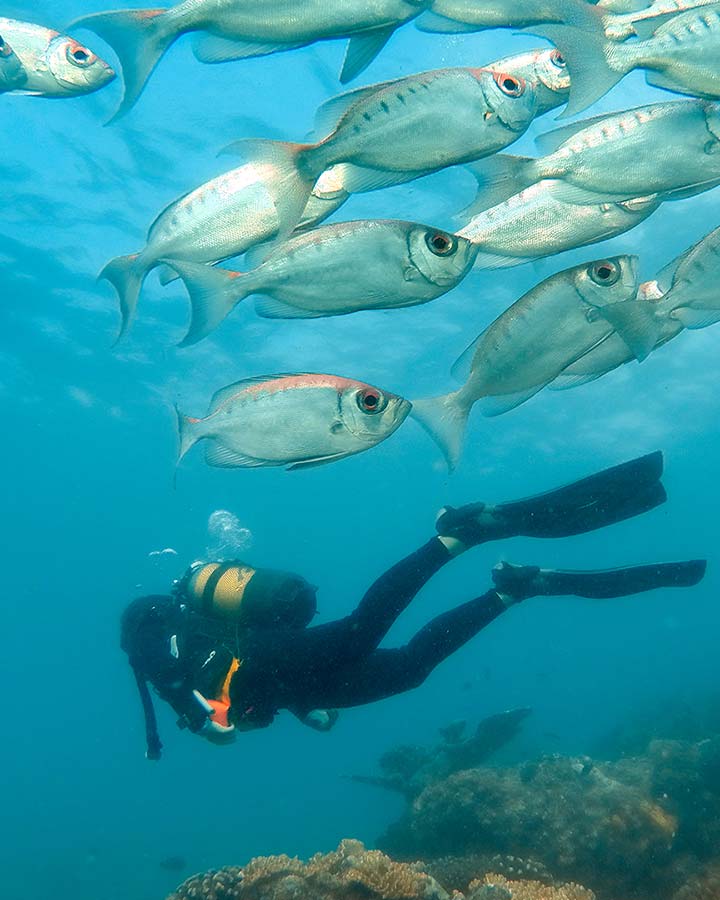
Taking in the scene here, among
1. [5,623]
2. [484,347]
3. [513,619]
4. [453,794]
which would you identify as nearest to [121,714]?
[5,623]

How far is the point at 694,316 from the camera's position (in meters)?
3.09

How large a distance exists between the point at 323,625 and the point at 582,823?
18.5ft

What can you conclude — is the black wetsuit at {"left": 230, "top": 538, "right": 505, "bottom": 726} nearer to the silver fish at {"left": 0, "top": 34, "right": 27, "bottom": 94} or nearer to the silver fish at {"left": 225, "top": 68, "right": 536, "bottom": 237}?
the silver fish at {"left": 225, "top": 68, "right": 536, "bottom": 237}

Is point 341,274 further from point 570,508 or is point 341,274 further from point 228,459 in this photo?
point 570,508

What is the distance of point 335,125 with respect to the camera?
2.58 metres

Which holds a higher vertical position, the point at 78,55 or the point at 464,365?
the point at 78,55

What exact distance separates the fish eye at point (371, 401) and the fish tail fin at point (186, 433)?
92 centimetres

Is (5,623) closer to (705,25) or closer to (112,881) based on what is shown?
(112,881)

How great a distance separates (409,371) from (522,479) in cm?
2127

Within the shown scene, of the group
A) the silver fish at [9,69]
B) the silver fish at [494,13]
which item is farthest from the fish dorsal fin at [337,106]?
the silver fish at [9,69]

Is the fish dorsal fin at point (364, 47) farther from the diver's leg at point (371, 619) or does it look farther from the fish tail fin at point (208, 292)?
the diver's leg at point (371, 619)

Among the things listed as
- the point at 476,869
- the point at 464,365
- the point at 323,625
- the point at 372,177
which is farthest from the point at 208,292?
the point at 476,869

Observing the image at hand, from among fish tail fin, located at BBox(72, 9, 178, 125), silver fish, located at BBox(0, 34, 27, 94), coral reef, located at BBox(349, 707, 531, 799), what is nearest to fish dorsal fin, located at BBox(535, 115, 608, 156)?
fish tail fin, located at BBox(72, 9, 178, 125)

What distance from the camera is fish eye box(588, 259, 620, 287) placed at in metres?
2.90
